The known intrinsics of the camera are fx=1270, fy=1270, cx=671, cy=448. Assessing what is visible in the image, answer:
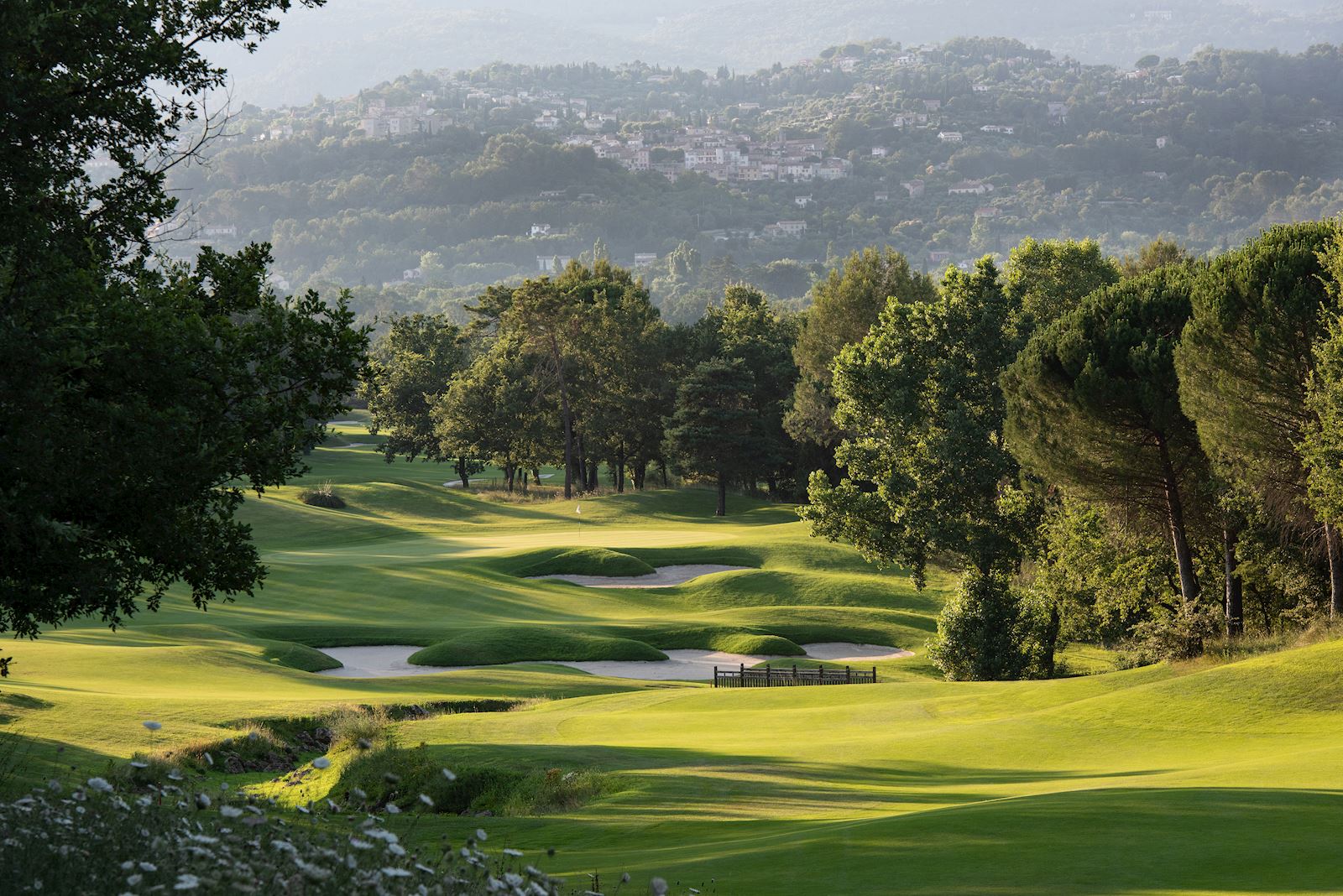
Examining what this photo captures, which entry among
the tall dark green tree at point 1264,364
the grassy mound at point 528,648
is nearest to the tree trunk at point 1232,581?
the tall dark green tree at point 1264,364

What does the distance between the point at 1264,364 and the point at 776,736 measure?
16.6 meters

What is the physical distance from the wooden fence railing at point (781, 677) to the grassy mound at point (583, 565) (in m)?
19.4

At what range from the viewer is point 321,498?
7419 cm

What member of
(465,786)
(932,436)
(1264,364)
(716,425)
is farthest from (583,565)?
(465,786)

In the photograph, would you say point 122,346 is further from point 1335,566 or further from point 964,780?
point 1335,566

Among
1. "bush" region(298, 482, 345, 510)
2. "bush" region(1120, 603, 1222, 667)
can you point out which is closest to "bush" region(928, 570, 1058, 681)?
"bush" region(1120, 603, 1222, 667)

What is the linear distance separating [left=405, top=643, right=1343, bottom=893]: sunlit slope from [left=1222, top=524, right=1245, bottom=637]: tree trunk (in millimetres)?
9554

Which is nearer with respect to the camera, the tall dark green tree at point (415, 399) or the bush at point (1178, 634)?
the bush at point (1178, 634)

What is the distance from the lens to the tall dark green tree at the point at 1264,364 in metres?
30.5

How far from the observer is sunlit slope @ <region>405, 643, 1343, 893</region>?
33.6 ft

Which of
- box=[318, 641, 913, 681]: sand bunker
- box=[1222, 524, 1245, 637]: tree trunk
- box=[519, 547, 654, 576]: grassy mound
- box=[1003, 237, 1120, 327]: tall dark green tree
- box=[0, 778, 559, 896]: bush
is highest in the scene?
box=[1003, 237, 1120, 327]: tall dark green tree

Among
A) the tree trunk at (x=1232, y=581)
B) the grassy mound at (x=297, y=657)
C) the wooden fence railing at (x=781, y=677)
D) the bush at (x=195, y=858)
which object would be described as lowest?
the wooden fence railing at (x=781, y=677)

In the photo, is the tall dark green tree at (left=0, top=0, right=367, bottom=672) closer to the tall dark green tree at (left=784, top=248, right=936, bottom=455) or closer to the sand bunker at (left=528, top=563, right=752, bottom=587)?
the sand bunker at (left=528, top=563, right=752, bottom=587)

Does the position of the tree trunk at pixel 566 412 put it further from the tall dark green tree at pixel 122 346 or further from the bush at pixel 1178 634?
the tall dark green tree at pixel 122 346
